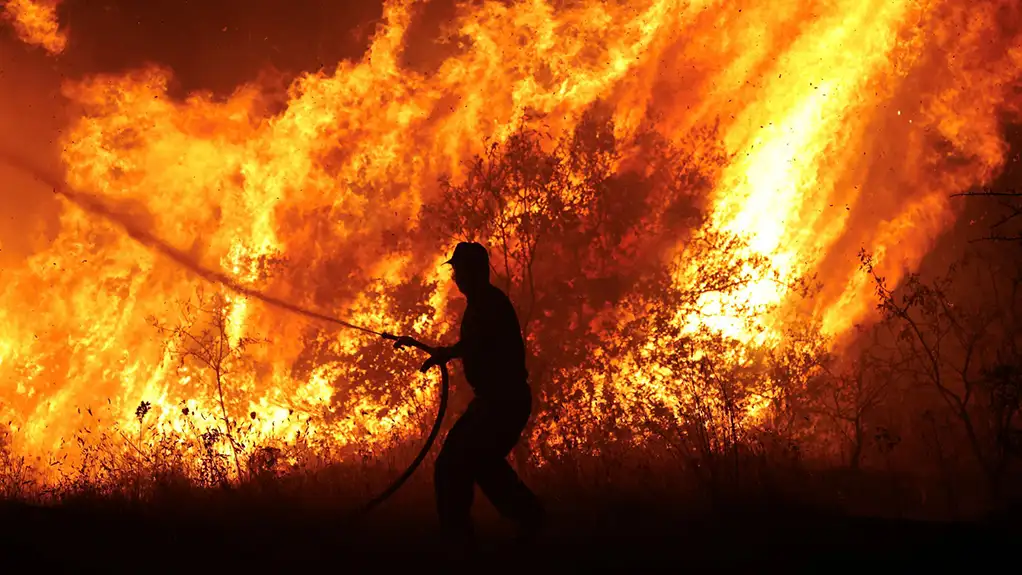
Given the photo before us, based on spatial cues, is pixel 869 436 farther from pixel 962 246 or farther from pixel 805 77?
pixel 805 77

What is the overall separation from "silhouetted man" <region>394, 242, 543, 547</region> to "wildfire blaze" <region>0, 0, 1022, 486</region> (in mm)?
6703

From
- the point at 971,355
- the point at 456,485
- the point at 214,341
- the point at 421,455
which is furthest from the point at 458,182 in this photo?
the point at 971,355

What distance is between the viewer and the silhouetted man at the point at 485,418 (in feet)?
24.1

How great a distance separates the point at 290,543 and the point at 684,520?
3.94 m

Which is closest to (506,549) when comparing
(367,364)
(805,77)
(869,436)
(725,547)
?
(725,547)

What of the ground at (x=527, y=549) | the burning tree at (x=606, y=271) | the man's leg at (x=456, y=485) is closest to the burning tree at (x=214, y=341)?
the burning tree at (x=606, y=271)

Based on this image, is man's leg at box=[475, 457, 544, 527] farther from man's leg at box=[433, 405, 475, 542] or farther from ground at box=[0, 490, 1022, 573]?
ground at box=[0, 490, 1022, 573]

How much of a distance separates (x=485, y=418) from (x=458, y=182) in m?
10.1

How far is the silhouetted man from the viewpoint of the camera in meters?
7.34

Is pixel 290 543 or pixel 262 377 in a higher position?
pixel 262 377

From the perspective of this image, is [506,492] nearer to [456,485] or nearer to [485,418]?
[456,485]

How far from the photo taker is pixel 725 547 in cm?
762

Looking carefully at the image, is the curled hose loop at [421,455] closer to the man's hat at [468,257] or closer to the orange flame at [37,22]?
the man's hat at [468,257]

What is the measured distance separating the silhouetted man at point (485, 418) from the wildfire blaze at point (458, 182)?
6703 millimetres
